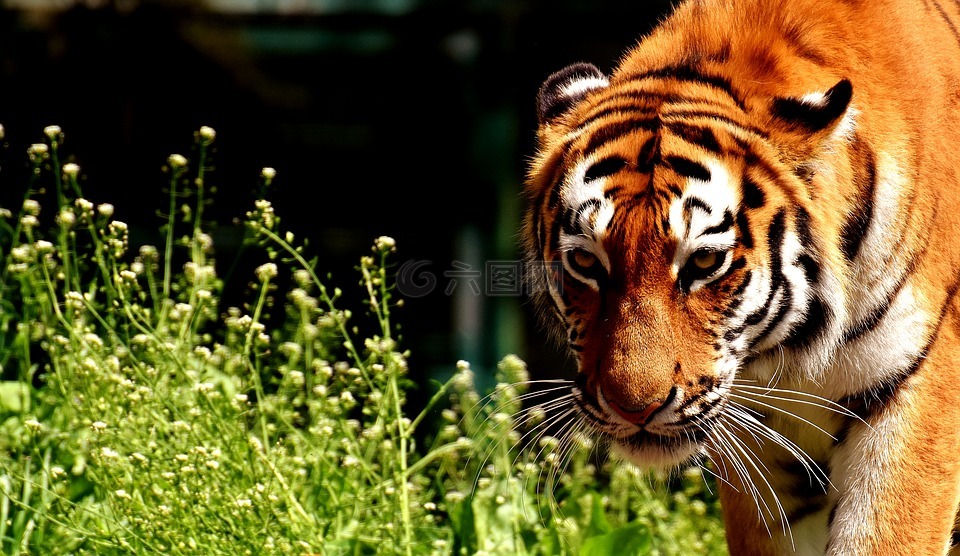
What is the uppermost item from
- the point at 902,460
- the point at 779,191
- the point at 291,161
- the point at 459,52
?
the point at 459,52

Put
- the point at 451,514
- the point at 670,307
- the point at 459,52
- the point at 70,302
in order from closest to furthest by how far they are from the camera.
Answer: the point at 670,307 → the point at 70,302 → the point at 451,514 → the point at 459,52

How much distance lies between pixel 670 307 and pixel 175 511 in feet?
3.60

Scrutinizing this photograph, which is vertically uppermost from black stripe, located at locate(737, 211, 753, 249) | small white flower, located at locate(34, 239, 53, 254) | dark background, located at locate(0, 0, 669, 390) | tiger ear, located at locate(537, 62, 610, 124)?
dark background, located at locate(0, 0, 669, 390)

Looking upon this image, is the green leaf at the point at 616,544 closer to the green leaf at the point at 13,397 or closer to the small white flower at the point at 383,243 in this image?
the small white flower at the point at 383,243

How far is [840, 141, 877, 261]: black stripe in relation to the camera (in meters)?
2.15

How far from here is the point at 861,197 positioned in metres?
2.16

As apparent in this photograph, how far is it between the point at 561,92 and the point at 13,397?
5.54ft

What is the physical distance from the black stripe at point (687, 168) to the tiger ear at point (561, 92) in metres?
0.42

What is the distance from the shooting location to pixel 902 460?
2.12m

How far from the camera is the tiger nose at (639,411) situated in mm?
2049

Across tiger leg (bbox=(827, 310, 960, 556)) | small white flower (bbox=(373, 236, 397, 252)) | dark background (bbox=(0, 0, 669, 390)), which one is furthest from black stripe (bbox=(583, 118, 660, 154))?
dark background (bbox=(0, 0, 669, 390))

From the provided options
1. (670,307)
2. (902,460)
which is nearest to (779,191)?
(670,307)

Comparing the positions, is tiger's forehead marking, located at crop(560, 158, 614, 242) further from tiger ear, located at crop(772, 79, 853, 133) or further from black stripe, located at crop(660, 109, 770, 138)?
tiger ear, located at crop(772, 79, 853, 133)

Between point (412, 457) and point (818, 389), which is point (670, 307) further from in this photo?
point (412, 457)
